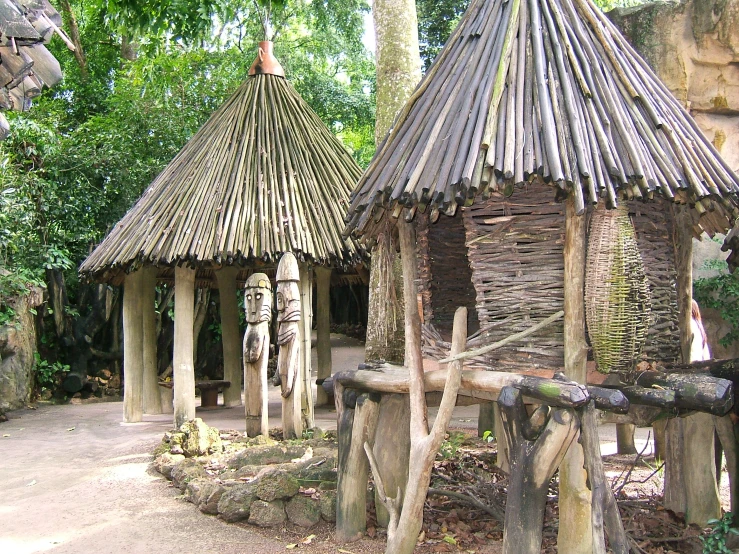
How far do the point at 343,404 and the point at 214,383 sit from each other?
22.3ft

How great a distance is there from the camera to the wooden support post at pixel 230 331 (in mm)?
12094

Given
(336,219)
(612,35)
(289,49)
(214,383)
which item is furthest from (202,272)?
(612,35)

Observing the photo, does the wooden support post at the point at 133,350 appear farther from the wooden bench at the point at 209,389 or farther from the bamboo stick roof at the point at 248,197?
the wooden bench at the point at 209,389

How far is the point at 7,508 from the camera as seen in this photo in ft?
21.4

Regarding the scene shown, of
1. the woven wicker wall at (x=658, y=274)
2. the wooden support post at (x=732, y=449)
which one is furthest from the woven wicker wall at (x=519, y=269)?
the wooden support post at (x=732, y=449)

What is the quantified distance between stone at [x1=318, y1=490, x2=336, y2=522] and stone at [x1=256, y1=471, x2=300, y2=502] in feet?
0.70

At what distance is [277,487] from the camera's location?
5.72 meters

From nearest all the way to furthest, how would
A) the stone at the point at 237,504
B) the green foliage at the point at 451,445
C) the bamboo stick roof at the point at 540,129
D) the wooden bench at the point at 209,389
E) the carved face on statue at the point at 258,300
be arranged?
1. the bamboo stick roof at the point at 540,129
2. the stone at the point at 237,504
3. the green foliage at the point at 451,445
4. the carved face on statue at the point at 258,300
5. the wooden bench at the point at 209,389

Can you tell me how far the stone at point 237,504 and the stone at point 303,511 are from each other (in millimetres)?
293

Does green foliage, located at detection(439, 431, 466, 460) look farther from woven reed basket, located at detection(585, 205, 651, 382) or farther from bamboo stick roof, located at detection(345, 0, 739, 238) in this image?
bamboo stick roof, located at detection(345, 0, 739, 238)

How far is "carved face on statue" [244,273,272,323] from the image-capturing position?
845 cm

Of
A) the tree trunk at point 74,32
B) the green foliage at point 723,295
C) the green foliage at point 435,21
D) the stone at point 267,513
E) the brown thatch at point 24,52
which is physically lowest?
the stone at point 267,513

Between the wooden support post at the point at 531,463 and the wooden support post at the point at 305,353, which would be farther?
the wooden support post at the point at 305,353

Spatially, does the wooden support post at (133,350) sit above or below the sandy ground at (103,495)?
above
